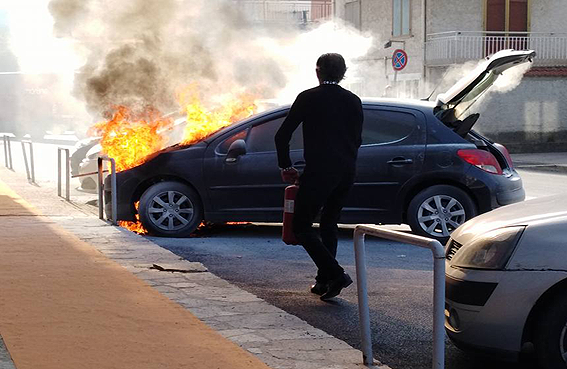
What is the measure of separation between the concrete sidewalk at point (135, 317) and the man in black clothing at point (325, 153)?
545 millimetres

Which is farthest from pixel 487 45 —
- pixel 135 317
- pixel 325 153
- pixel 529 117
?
pixel 135 317

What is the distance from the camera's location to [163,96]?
12.4 metres

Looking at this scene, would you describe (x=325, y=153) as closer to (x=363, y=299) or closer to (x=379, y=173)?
(x=363, y=299)

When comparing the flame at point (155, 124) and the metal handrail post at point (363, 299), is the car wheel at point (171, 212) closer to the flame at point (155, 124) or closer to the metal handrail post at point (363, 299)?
the flame at point (155, 124)

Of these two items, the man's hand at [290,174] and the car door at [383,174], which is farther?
the car door at [383,174]

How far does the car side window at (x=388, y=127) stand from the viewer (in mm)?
10188

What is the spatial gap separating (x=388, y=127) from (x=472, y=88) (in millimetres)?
958

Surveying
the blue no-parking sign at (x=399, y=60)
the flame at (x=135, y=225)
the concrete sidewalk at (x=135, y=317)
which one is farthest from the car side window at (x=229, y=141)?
the blue no-parking sign at (x=399, y=60)

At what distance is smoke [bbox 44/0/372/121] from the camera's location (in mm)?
12492

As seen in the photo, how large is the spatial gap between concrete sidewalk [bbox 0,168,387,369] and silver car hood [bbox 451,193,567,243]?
3.08 ft

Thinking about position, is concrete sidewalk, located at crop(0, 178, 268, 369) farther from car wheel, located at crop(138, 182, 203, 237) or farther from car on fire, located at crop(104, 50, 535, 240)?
car on fire, located at crop(104, 50, 535, 240)

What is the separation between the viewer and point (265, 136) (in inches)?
408

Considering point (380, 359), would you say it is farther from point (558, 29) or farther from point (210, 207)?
point (558, 29)

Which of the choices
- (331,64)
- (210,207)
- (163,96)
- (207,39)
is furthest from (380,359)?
(207,39)
